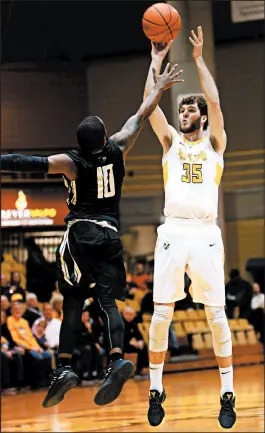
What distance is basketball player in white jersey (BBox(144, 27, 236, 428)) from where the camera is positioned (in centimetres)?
897

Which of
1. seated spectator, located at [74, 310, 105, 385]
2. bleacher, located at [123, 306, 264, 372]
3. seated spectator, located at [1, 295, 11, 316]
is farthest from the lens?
bleacher, located at [123, 306, 264, 372]

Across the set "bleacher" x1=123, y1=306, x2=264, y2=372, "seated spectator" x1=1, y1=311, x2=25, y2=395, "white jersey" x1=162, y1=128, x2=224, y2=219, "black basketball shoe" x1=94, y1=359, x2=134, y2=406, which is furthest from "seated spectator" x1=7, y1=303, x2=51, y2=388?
"black basketball shoe" x1=94, y1=359, x2=134, y2=406

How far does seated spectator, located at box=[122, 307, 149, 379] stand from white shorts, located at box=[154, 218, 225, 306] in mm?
12901

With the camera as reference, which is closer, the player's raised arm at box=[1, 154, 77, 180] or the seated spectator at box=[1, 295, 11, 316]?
the player's raised arm at box=[1, 154, 77, 180]

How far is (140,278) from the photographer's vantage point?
2683cm

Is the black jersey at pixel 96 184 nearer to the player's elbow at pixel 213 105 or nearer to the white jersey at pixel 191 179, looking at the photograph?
the white jersey at pixel 191 179

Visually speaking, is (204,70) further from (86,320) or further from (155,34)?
(86,320)

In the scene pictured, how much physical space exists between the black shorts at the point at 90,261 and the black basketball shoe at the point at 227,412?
4.55 ft

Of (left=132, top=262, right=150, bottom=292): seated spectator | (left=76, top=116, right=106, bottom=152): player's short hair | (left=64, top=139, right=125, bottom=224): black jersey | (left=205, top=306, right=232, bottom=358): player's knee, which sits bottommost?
(left=132, top=262, right=150, bottom=292): seated spectator

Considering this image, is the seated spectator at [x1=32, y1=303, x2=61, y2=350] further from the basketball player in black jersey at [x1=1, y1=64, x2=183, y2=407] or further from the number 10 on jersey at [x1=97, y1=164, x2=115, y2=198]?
the number 10 on jersey at [x1=97, y1=164, x2=115, y2=198]

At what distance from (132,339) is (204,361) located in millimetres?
3499

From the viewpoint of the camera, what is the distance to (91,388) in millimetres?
21672

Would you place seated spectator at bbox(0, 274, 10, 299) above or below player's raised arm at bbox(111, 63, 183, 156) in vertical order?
below

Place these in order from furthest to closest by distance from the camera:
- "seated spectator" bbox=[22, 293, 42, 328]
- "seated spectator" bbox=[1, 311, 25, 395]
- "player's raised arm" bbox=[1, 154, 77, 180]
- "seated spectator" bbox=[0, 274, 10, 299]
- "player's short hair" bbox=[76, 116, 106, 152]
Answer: "seated spectator" bbox=[0, 274, 10, 299] → "seated spectator" bbox=[22, 293, 42, 328] → "seated spectator" bbox=[1, 311, 25, 395] → "player's short hair" bbox=[76, 116, 106, 152] → "player's raised arm" bbox=[1, 154, 77, 180]
